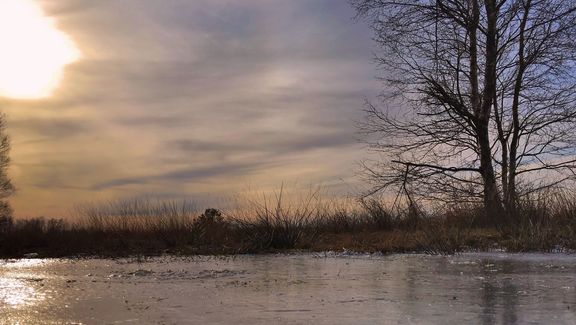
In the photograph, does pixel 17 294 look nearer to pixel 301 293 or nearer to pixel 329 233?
pixel 301 293

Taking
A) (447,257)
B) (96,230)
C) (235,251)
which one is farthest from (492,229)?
(96,230)

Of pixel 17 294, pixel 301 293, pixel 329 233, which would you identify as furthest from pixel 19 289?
pixel 329 233

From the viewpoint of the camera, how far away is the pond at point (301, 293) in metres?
4.04

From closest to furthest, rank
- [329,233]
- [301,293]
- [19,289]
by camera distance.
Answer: [301,293]
[19,289]
[329,233]

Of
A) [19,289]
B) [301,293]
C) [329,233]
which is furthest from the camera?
[329,233]

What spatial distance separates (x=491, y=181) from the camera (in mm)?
19016

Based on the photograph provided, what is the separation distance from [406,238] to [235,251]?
11.4ft

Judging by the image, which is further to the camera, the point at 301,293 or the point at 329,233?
the point at 329,233

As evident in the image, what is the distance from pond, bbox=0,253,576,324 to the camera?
4.04 metres

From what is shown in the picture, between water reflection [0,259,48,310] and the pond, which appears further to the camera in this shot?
water reflection [0,259,48,310]

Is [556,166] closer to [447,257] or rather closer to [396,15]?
[396,15]

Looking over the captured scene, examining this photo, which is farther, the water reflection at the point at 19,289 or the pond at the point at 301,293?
the water reflection at the point at 19,289

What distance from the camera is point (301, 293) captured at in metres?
5.12

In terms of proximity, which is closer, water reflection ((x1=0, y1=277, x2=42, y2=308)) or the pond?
the pond
